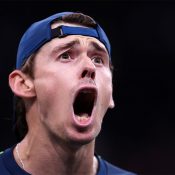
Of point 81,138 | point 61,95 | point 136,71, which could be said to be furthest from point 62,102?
point 136,71

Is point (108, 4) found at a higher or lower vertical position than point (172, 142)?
higher

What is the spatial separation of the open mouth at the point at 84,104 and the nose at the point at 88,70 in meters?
0.08

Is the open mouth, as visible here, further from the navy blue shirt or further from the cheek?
the navy blue shirt

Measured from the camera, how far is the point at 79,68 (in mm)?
1692

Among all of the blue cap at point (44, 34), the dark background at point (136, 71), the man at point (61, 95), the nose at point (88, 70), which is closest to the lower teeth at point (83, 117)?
the man at point (61, 95)

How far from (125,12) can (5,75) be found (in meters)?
1.05

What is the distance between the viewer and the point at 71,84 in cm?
169

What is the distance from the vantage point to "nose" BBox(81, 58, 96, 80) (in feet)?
5.49

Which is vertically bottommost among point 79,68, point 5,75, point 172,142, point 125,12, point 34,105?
point 172,142

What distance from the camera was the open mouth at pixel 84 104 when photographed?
5.91 feet

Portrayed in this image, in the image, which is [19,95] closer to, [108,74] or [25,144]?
[25,144]

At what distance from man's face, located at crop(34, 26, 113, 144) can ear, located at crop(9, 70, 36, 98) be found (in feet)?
0.12

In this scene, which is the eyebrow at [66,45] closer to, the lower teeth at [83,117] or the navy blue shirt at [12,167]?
the lower teeth at [83,117]

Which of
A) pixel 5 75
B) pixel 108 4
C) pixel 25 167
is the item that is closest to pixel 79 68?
pixel 25 167
